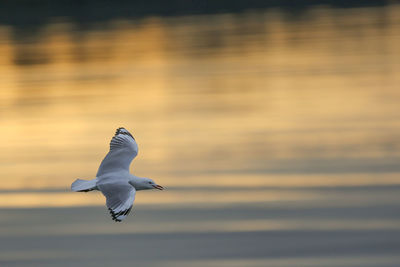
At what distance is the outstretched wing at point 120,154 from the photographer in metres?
6.78

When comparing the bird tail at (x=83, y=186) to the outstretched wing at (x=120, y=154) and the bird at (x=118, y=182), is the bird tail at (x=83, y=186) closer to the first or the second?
the bird at (x=118, y=182)

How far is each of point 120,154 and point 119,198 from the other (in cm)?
88

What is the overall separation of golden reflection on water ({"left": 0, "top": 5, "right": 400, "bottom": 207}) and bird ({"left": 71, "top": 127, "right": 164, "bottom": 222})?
263cm

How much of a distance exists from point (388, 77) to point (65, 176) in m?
7.34

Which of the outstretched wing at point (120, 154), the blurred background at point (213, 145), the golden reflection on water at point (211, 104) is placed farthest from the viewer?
the golden reflection on water at point (211, 104)

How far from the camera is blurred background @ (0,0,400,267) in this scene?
27.8 ft

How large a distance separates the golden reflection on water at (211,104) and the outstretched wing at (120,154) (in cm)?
255

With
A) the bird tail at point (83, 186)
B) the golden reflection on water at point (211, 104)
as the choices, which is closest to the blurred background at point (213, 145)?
the golden reflection on water at point (211, 104)

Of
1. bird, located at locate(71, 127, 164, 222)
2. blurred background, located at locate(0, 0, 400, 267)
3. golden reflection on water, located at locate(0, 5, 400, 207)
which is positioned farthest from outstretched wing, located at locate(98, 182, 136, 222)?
golden reflection on water, located at locate(0, 5, 400, 207)

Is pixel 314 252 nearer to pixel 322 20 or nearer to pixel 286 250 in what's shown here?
pixel 286 250

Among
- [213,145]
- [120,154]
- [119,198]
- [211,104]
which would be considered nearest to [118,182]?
[119,198]

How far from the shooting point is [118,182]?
20.9ft

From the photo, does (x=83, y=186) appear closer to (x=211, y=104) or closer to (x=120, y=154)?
(x=120, y=154)

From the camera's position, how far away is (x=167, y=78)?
1784 cm
